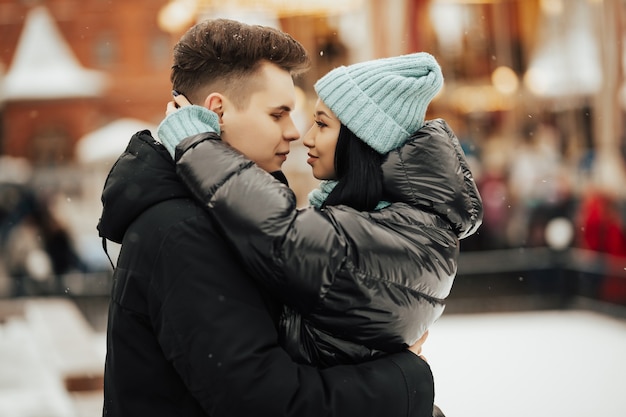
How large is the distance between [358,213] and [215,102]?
1.46ft

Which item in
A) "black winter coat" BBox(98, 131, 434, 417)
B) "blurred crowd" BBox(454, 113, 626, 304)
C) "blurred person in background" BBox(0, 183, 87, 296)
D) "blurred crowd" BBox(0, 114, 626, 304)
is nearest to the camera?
"black winter coat" BBox(98, 131, 434, 417)

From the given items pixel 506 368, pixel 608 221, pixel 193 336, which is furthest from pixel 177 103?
pixel 608 221

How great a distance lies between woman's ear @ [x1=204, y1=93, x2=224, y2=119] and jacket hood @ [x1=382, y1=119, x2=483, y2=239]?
41 centimetres

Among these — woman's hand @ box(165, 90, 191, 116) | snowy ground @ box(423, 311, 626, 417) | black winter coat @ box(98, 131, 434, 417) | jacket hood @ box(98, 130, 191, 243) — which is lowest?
snowy ground @ box(423, 311, 626, 417)

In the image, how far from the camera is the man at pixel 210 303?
1416 millimetres

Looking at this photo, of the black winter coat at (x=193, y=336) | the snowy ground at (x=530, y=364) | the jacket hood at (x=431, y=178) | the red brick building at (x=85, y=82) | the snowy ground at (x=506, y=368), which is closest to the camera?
the black winter coat at (x=193, y=336)

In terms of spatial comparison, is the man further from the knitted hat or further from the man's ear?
the knitted hat

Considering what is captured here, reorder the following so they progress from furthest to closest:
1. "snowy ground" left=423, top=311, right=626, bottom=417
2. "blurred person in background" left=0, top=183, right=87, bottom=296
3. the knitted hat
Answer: "blurred person in background" left=0, top=183, right=87, bottom=296
"snowy ground" left=423, top=311, right=626, bottom=417
the knitted hat

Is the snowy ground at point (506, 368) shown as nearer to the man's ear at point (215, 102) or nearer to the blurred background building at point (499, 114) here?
the blurred background building at point (499, 114)

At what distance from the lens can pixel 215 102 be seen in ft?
5.69

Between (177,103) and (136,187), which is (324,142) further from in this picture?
(136,187)

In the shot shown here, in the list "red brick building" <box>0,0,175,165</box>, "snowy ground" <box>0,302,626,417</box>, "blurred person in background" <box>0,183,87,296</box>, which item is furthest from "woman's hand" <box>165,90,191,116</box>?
"red brick building" <box>0,0,175,165</box>

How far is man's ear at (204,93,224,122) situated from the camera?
5.69ft

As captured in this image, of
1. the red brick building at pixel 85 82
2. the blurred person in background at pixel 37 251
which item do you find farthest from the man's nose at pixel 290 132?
the red brick building at pixel 85 82
